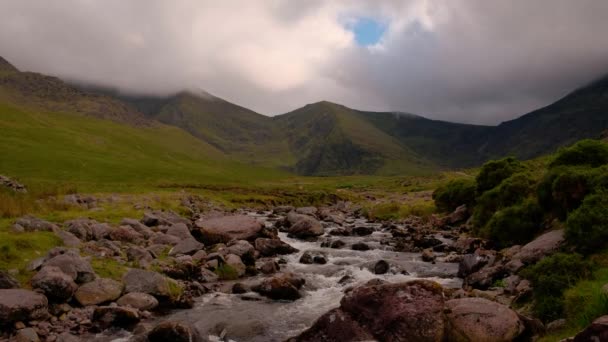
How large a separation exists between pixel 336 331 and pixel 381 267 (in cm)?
1648

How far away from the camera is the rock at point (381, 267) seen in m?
32.5

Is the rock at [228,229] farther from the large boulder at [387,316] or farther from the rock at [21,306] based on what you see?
the large boulder at [387,316]

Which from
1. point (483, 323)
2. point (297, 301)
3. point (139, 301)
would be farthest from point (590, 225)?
point (139, 301)

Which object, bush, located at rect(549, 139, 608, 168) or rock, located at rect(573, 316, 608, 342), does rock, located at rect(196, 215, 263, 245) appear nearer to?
bush, located at rect(549, 139, 608, 168)

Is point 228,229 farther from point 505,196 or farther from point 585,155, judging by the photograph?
point 585,155

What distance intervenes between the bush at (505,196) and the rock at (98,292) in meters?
38.2

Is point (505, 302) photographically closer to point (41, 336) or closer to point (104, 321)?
point (104, 321)

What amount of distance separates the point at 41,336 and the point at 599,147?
4174cm

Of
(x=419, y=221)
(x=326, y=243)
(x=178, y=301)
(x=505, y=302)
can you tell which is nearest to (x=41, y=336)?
(x=178, y=301)

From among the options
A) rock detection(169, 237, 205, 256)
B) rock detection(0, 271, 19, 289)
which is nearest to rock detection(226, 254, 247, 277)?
rock detection(169, 237, 205, 256)

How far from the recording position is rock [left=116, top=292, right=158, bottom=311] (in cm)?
2205

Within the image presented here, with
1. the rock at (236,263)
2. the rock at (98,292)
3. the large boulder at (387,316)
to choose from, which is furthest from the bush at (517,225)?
the rock at (98,292)

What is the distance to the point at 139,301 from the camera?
22297mm

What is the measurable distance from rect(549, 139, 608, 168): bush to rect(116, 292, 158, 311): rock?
113 feet
